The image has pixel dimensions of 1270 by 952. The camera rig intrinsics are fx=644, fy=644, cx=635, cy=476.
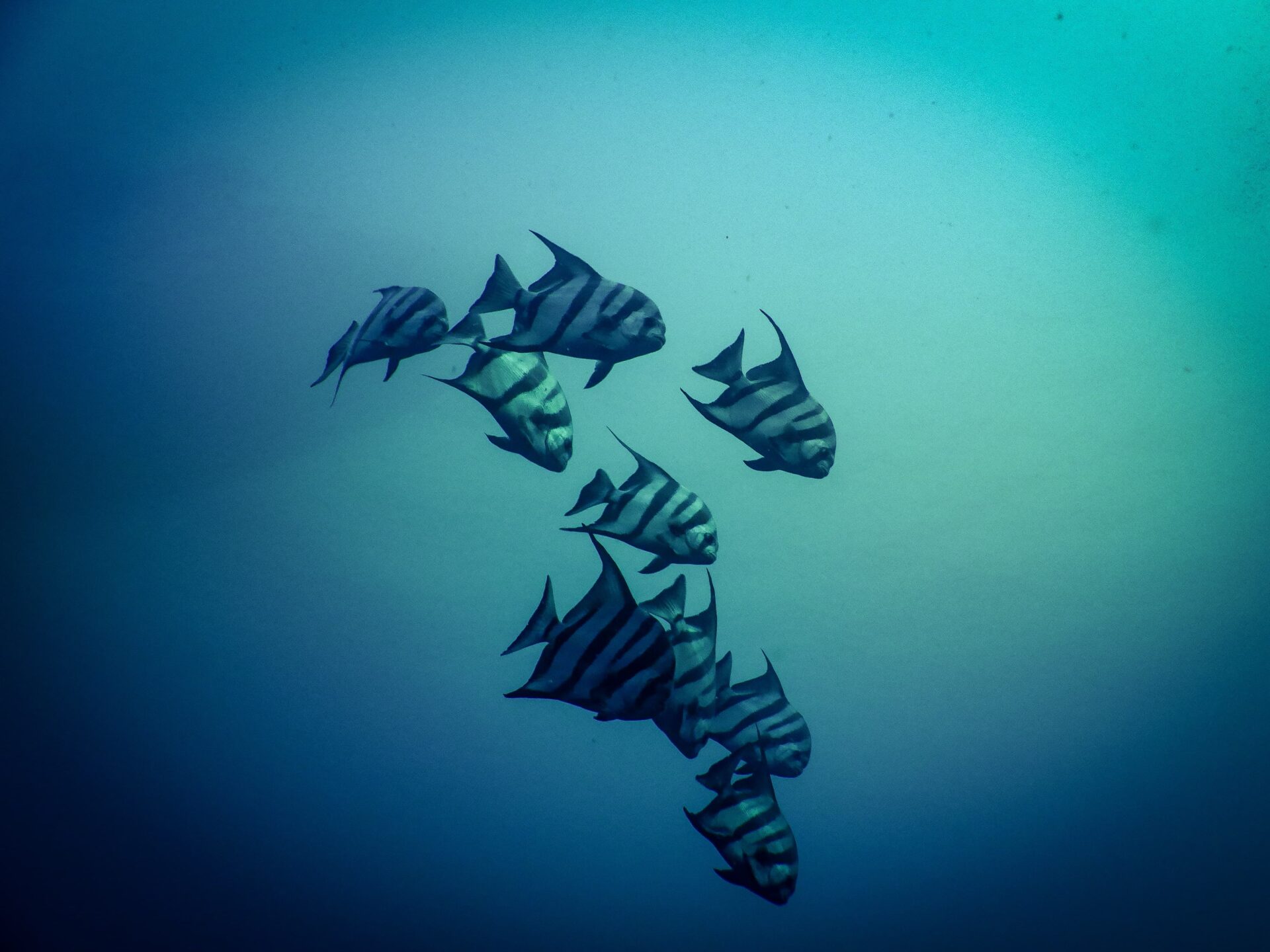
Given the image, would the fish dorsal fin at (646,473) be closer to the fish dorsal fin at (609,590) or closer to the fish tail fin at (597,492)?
the fish tail fin at (597,492)

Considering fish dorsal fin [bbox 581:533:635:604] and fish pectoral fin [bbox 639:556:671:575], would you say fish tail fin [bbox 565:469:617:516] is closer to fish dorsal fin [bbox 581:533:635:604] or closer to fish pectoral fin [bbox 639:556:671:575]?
fish pectoral fin [bbox 639:556:671:575]

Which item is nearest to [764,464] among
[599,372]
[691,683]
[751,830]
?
[599,372]

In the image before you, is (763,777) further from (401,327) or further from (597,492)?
(401,327)

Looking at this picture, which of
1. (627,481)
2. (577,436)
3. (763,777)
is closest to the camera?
(627,481)

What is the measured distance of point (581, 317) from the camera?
170cm

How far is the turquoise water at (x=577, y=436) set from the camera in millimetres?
3443

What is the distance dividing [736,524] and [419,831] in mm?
3270

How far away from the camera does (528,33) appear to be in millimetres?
3344

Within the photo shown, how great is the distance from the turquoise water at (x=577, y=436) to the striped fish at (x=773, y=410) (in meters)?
1.89

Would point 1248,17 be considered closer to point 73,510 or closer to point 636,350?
point 636,350

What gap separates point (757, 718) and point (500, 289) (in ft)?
5.51

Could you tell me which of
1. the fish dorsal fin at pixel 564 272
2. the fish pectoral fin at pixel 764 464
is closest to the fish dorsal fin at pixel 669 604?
the fish pectoral fin at pixel 764 464

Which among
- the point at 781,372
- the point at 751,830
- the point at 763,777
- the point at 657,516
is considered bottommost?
the point at 751,830

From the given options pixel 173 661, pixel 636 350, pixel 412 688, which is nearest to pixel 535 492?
pixel 412 688
